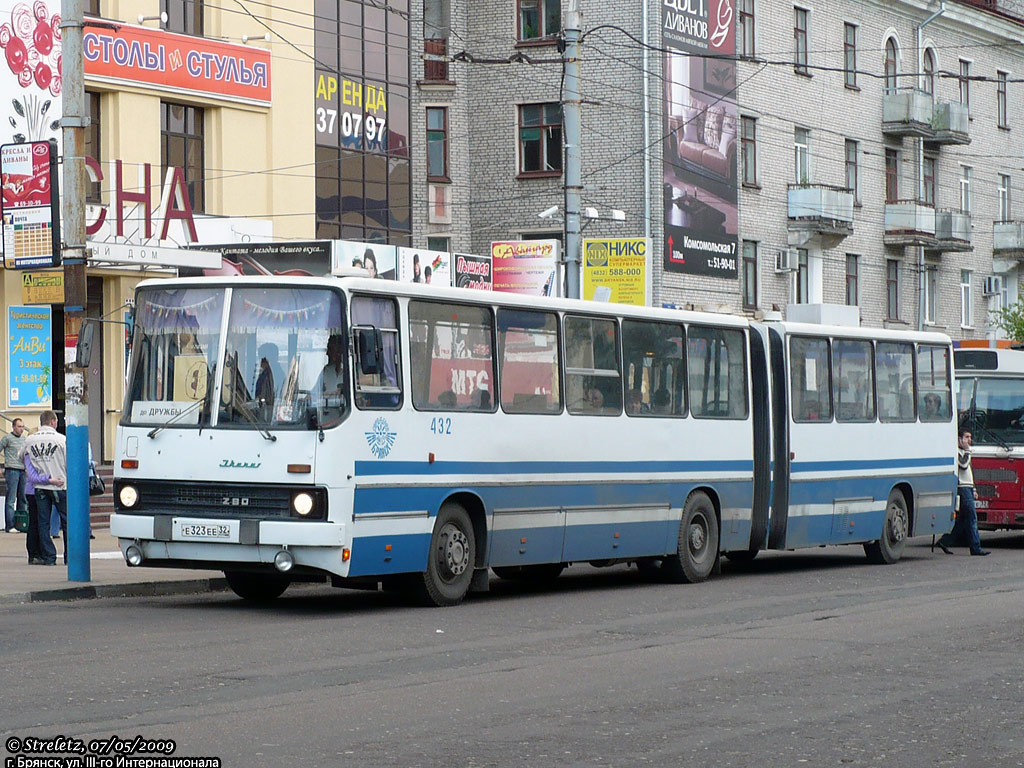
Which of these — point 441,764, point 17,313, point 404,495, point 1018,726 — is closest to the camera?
point 441,764

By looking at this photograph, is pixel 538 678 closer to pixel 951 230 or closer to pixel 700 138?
pixel 700 138

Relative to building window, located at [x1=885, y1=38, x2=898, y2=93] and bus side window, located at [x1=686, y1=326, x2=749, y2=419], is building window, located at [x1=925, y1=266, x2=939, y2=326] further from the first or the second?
bus side window, located at [x1=686, y1=326, x2=749, y2=419]

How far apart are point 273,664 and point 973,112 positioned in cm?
4886

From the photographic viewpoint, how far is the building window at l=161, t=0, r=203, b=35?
1179 inches

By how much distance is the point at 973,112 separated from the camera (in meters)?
56.2

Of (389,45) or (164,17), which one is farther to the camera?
(389,45)

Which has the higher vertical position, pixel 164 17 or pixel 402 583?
pixel 164 17

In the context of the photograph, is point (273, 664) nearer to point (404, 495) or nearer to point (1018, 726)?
point (404, 495)

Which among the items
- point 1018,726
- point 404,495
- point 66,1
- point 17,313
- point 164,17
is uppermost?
point 164,17

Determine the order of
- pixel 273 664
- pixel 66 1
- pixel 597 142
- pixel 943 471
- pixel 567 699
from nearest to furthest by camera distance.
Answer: pixel 567 699 < pixel 273 664 < pixel 66 1 < pixel 943 471 < pixel 597 142

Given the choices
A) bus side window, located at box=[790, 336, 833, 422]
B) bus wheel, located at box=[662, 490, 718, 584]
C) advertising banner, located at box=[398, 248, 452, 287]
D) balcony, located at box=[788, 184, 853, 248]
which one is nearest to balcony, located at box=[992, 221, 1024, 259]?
balcony, located at box=[788, 184, 853, 248]

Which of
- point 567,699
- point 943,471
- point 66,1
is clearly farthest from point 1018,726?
point 943,471

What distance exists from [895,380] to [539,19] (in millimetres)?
23962

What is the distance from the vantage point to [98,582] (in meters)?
17.0
